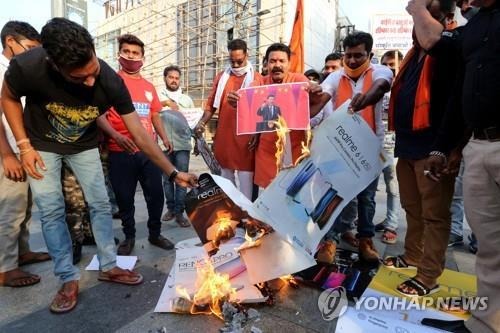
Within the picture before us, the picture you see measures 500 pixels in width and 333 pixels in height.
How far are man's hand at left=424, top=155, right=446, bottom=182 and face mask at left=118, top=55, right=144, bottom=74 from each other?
2.41 metres

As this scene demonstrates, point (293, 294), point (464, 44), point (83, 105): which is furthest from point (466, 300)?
point (83, 105)

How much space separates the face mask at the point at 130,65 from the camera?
10.1 feet

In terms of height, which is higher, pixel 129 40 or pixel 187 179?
pixel 129 40

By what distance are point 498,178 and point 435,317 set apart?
84 cm

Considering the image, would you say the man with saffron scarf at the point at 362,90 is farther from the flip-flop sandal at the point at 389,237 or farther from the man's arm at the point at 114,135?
the man's arm at the point at 114,135

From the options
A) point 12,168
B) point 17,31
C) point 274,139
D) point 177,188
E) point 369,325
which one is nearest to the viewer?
point 369,325

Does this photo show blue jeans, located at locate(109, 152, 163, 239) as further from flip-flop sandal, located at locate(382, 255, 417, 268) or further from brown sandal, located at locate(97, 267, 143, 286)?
flip-flop sandal, located at locate(382, 255, 417, 268)

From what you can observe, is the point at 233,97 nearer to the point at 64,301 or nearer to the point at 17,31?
the point at 17,31

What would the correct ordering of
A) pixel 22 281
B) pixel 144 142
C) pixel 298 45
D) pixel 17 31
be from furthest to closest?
1. pixel 298 45
2. pixel 17 31
3. pixel 22 281
4. pixel 144 142

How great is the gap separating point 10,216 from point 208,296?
1.57 metres

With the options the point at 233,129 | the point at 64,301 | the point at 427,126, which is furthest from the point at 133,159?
the point at 427,126

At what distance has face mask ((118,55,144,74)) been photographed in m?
3.07

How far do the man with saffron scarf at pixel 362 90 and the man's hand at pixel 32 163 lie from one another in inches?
74.0

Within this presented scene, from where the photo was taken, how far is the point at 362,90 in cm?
267
